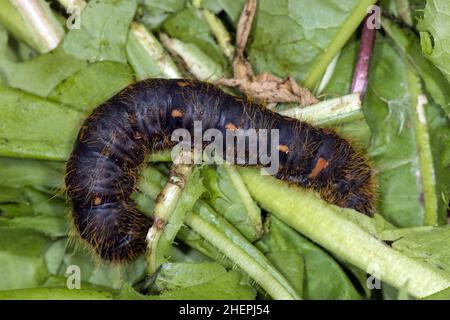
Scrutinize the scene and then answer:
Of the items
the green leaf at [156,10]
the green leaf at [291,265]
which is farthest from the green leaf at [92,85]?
the green leaf at [291,265]

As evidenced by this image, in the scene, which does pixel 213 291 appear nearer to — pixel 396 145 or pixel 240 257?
pixel 240 257

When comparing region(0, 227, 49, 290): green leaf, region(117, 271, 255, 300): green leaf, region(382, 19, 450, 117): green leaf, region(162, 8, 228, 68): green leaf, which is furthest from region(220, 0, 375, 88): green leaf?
region(0, 227, 49, 290): green leaf

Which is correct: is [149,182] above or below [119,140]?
below

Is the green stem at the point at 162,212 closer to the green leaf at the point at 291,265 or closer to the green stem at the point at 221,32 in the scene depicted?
the green leaf at the point at 291,265

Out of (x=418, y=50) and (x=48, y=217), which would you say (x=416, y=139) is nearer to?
(x=418, y=50)
